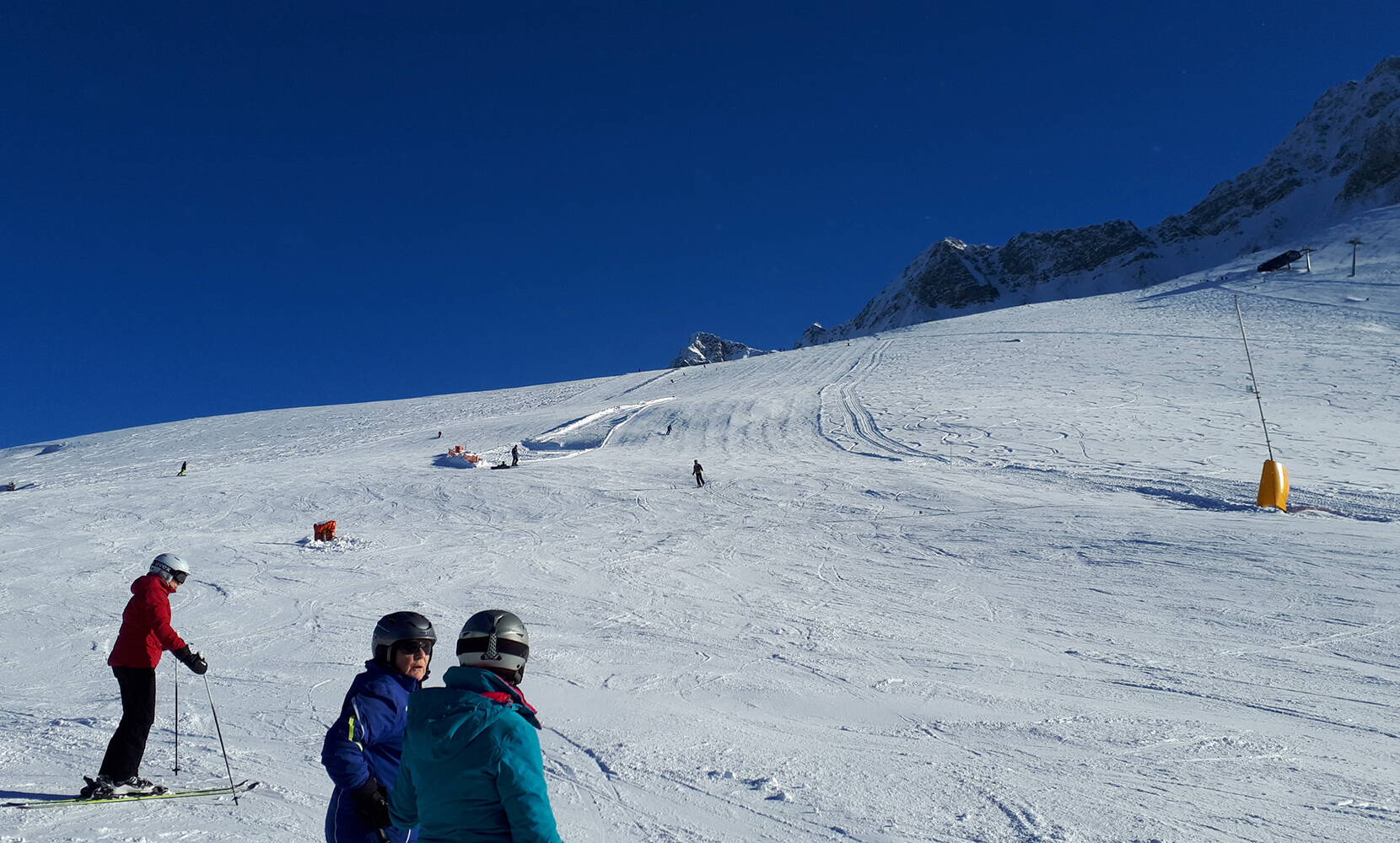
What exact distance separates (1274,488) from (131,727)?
15.8 metres

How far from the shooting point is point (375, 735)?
290 cm

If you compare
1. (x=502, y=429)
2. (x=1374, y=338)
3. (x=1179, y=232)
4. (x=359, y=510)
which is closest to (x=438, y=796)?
(x=359, y=510)

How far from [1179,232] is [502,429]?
178 m

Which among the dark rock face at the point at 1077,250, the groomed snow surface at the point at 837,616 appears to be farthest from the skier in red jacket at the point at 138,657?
the dark rock face at the point at 1077,250

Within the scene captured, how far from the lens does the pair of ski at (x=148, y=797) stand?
4.68 metres

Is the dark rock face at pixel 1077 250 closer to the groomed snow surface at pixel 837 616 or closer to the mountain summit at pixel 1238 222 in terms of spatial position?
the mountain summit at pixel 1238 222

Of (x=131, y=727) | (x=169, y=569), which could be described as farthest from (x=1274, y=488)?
(x=131, y=727)

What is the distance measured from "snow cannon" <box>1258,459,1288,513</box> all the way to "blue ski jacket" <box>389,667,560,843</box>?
49.0 feet

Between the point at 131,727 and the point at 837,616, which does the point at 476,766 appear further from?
the point at 837,616

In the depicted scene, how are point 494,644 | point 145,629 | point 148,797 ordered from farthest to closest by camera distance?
1. point 145,629
2. point 148,797
3. point 494,644

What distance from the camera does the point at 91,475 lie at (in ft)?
102

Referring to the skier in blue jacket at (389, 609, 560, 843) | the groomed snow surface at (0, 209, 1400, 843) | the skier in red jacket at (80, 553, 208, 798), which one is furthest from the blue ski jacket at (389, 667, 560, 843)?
the skier in red jacket at (80, 553, 208, 798)

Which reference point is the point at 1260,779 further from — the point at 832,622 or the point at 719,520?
the point at 719,520

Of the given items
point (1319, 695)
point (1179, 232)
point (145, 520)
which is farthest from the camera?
point (1179, 232)
